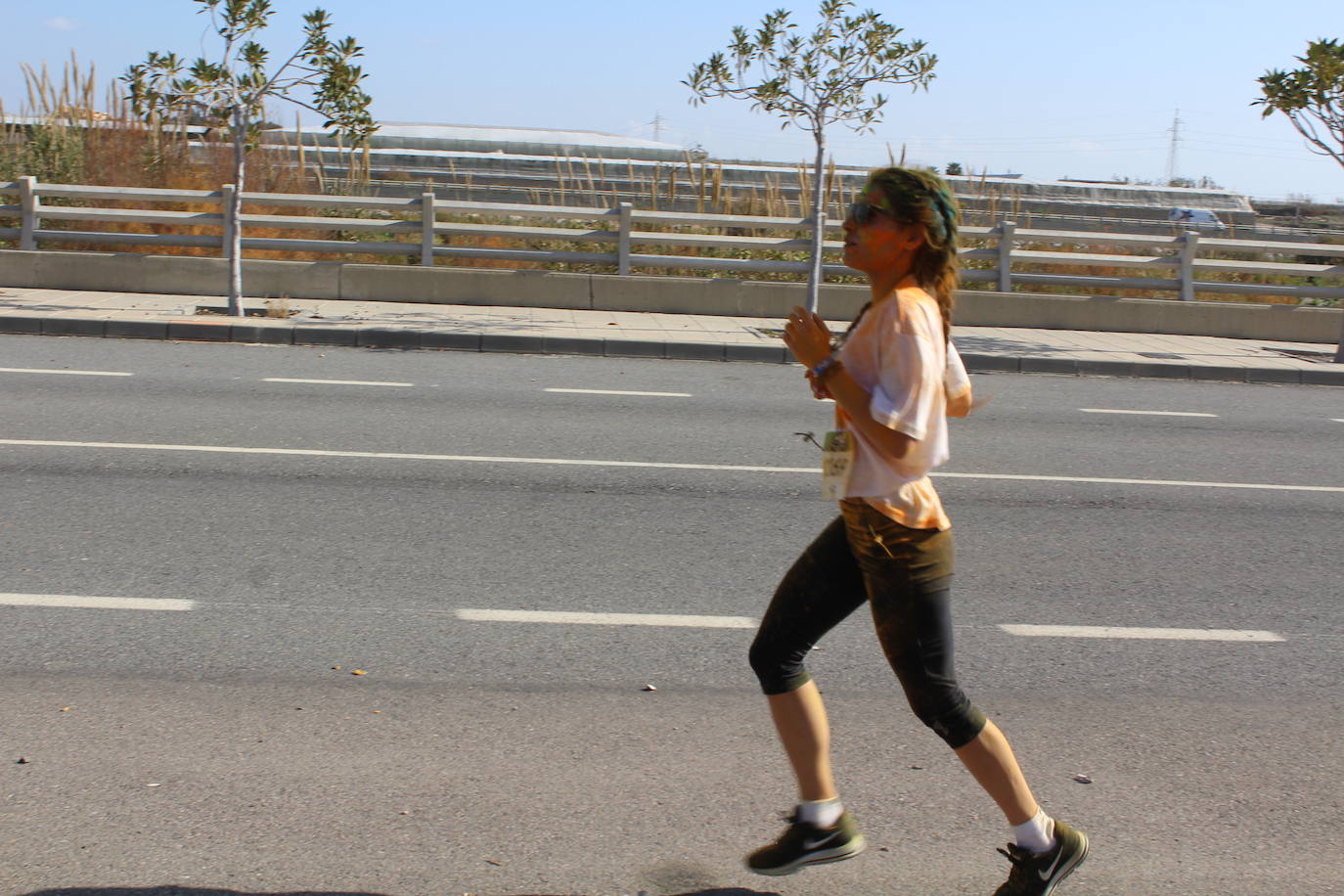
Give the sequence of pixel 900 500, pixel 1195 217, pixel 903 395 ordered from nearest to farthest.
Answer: pixel 903 395 → pixel 900 500 → pixel 1195 217

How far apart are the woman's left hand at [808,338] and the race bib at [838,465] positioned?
19 centimetres

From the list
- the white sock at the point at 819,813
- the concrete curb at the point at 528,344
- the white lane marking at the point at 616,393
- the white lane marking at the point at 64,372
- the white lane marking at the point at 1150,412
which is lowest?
the white sock at the point at 819,813

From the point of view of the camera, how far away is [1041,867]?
126 inches

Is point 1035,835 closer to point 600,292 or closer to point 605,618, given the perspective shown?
point 605,618

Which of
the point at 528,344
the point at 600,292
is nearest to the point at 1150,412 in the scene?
the point at 528,344

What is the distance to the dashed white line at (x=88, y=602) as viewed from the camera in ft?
17.6

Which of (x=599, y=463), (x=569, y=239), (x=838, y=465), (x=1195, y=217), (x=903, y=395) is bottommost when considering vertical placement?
(x=599, y=463)

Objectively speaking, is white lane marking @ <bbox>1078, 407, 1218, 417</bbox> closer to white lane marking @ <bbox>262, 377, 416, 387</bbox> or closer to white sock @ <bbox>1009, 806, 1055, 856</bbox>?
white lane marking @ <bbox>262, 377, 416, 387</bbox>

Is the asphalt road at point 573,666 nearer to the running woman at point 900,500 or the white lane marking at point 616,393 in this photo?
the running woman at point 900,500

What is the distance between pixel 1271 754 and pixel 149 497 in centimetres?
568

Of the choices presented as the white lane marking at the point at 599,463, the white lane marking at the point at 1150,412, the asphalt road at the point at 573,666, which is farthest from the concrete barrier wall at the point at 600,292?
the white lane marking at the point at 599,463

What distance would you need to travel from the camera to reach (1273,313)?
60.5 feet

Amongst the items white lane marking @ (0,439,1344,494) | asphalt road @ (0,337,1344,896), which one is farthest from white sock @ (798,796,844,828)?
white lane marking @ (0,439,1344,494)

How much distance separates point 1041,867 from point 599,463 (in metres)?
5.77
